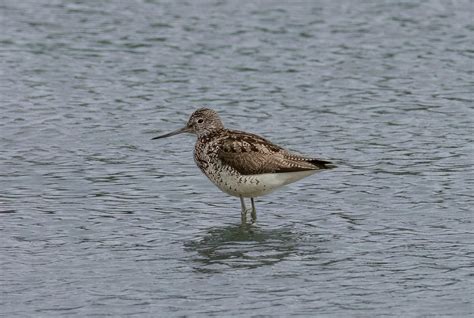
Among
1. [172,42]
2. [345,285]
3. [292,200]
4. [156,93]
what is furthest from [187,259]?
[172,42]

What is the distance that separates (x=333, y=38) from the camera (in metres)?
21.2

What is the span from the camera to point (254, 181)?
12.9 metres

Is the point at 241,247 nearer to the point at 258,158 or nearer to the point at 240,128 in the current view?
the point at 258,158

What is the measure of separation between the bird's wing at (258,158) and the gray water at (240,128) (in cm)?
53

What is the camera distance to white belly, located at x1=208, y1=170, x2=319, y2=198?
12.9 meters

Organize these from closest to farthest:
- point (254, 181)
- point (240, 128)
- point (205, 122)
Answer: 1. point (254, 181)
2. point (205, 122)
3. point (240, 128)

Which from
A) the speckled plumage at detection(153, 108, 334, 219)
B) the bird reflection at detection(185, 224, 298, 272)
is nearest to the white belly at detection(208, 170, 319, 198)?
the speckled plumage at detection(153, 108, 334, 219)

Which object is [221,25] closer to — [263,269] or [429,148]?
[429,148]

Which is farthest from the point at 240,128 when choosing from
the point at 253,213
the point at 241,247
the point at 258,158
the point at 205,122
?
the point at 241,247

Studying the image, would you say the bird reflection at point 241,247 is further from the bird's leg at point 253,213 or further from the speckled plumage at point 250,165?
the speckled plumage at point 250,165

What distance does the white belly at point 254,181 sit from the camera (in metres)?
12.9

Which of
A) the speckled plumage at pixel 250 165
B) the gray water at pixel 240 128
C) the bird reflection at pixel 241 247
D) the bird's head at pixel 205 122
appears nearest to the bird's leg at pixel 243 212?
the speckled plumage at pixel 250 165

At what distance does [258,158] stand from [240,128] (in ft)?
12.4

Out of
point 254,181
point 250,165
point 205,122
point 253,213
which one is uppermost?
point 205,122
